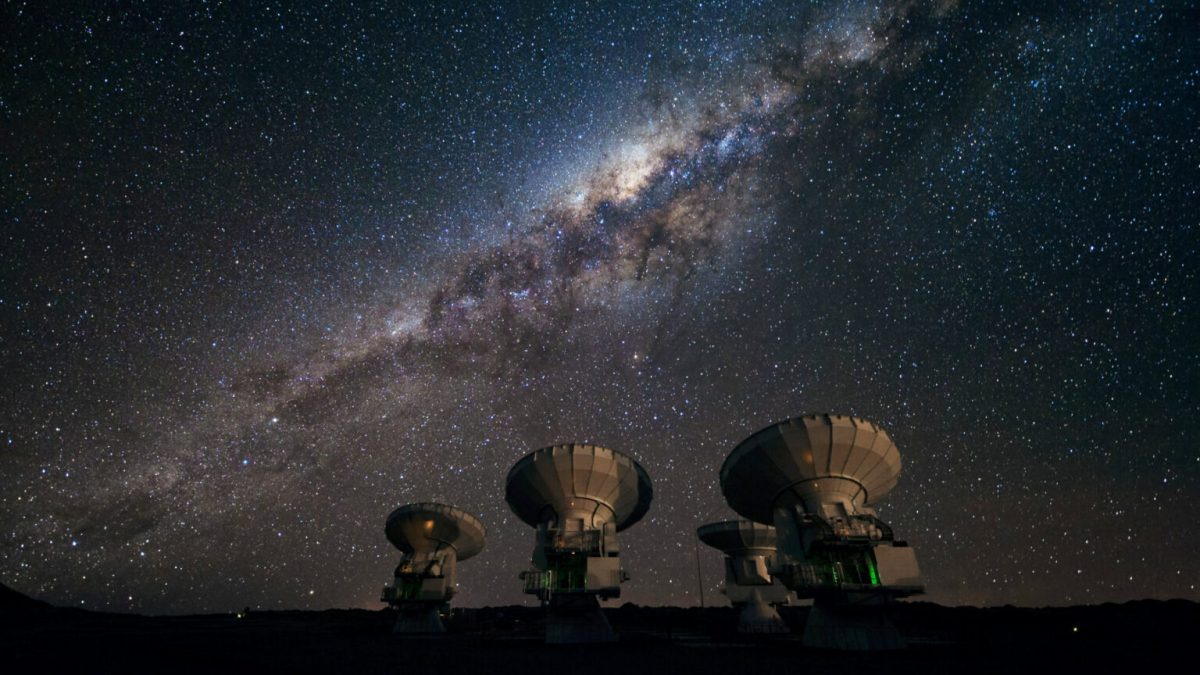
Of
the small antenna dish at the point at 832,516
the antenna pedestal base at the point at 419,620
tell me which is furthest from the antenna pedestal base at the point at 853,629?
the antenna pedestal base at the point at 419,620

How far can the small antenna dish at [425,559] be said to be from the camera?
36812 mm

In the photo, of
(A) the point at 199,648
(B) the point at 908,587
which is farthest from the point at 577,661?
(A) the point at 199,648

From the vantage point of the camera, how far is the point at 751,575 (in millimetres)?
34562

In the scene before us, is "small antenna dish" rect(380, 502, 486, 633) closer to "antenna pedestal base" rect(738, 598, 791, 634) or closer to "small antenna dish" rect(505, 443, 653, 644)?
"small antenna dish" rect(505, 443, 653, 644)

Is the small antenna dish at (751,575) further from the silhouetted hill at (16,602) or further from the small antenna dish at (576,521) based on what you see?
the silhouetted hill at (16,602)

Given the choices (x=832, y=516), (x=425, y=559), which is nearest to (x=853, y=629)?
(x=832, y=516)

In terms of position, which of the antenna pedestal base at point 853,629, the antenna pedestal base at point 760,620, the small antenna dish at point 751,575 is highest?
the small antenna dish at point 751,575

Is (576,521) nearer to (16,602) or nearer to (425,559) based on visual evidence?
(425,559)

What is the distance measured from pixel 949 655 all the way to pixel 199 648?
31459 millimetres

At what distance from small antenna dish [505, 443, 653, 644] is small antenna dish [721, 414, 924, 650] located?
6019mm

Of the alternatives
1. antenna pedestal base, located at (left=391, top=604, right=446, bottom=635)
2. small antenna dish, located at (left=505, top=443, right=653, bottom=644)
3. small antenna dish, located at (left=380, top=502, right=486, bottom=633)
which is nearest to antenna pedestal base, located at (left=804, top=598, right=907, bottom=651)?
small antenna dish, located at (left=505, top=443, right=653, bottom=644)

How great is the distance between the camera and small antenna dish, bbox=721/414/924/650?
66.9 feet

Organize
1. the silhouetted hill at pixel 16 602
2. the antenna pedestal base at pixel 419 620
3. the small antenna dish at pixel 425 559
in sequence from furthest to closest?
the silhouetted hill at pixel 16 602 < the antenna pedestal base at pixel 419 620 < the small antenna dish at pixel 425 559

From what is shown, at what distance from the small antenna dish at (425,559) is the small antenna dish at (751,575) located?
60.6ft
